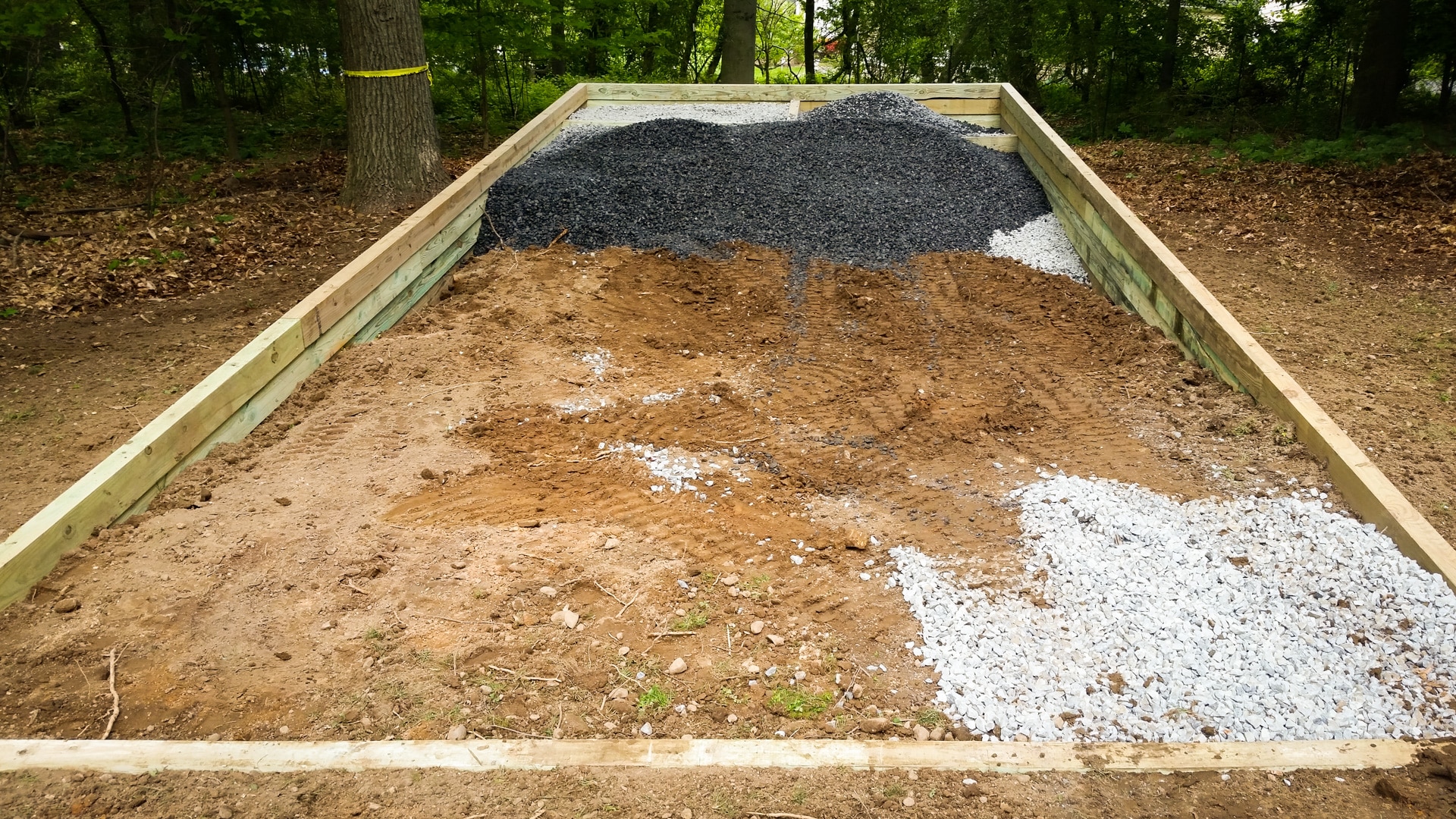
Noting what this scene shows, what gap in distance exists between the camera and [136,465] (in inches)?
131

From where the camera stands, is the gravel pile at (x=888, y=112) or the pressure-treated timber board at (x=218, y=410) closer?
the pressure-treated timber board at (x=218, y=410)

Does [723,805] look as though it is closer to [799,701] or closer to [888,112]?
[799,701]

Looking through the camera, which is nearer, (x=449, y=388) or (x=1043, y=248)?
(x=449, y=388)

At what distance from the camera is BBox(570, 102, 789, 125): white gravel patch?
792 centimetres

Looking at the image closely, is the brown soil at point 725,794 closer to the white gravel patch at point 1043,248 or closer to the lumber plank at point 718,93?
the white gravel patch at point 1043,248

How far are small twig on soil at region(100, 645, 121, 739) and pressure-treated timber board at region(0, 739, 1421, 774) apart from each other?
145 millimetres

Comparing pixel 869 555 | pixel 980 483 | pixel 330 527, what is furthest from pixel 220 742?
pixel 980 483

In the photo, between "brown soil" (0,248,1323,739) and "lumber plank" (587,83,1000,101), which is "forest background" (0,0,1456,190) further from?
"brown soil" (0,248,1323,739)

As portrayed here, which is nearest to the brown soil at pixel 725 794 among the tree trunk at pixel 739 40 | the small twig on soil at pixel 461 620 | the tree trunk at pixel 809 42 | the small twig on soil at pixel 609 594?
the small twig on soil at pixel 461 620

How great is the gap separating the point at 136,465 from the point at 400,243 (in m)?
2.20

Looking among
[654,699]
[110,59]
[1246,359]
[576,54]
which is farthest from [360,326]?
[576,54]

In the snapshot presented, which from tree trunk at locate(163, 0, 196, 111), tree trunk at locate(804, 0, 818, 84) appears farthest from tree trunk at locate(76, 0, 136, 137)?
tree trunk at locate(804, 0, 818, 84)

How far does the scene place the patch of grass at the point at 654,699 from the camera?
2580 millimetres

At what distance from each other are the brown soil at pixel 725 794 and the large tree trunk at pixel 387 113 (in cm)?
543
